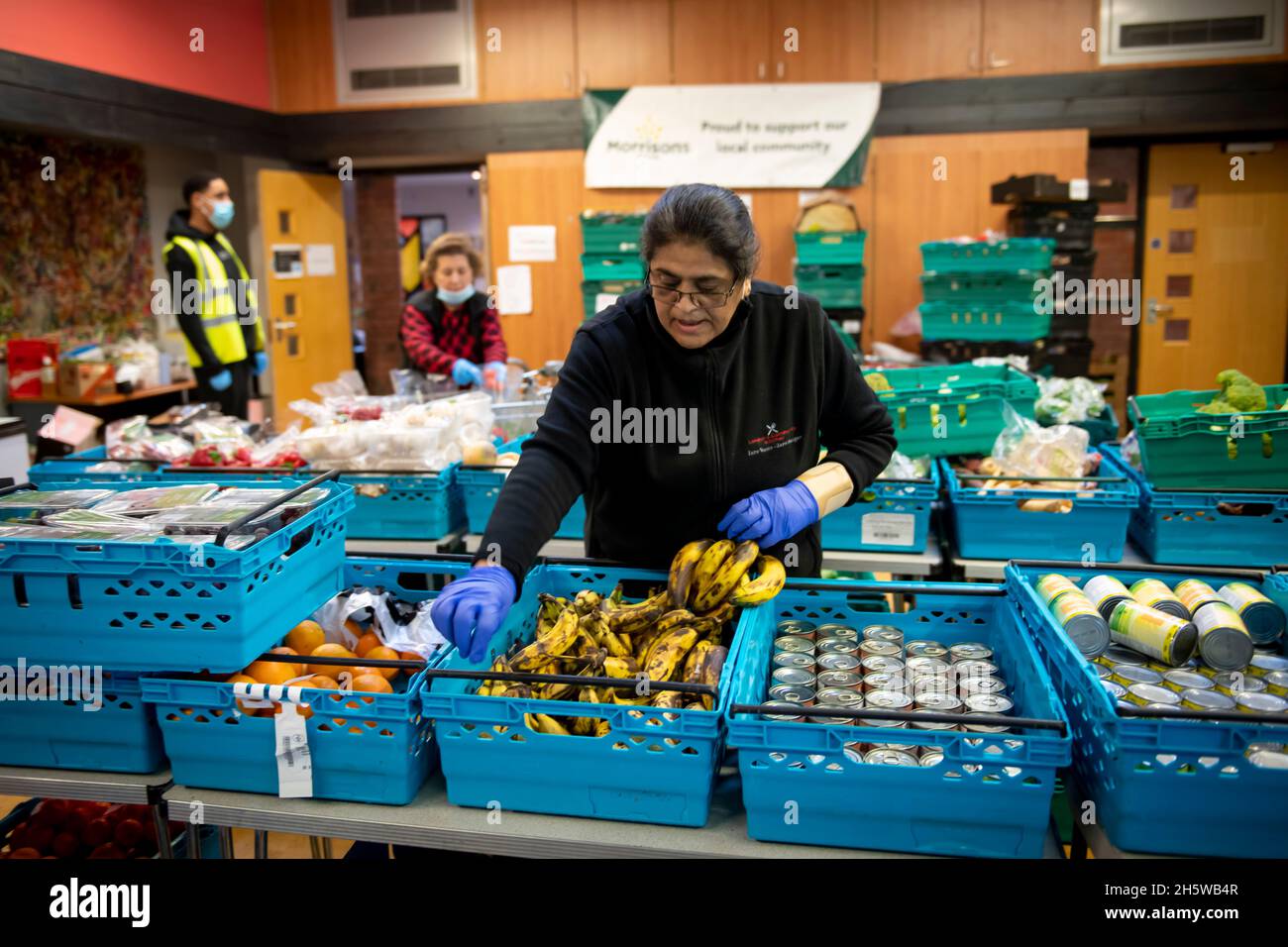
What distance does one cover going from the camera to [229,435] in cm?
389

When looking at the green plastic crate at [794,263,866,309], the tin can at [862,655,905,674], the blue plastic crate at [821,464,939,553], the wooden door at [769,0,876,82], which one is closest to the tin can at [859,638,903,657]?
the tin can at [862,655,905,674]

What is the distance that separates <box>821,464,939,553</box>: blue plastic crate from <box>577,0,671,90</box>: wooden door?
4.97 metres

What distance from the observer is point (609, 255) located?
6.67 meters

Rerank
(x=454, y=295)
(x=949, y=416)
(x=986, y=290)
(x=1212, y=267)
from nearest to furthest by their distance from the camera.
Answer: (x=949, y=416) → (x=454, y=295) → (x=986, y=290) → (x=1212, y=267)

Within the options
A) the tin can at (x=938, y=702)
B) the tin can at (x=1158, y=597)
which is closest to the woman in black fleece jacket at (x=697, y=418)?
the tin can at (x=938, y=702)

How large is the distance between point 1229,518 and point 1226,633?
1.60 m

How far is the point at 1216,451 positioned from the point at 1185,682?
1.82 m

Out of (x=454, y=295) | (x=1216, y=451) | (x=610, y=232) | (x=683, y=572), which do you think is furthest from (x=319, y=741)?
(x=610, y=232)

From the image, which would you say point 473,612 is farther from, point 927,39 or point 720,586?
point 927,39

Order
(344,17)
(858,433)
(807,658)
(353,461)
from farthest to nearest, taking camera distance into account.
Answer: (344,17) → (353,461) → (858,433) → (807,658)

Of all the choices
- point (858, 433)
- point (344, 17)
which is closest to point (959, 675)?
point (858, 433)

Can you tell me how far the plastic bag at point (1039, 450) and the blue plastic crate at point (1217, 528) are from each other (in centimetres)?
30

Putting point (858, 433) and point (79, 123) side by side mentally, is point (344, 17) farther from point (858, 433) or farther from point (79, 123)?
point (858, 433)

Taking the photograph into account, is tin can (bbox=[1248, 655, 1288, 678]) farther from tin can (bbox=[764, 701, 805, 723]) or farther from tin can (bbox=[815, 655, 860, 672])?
tin can (bbox=[764, 701, 805, 723])
